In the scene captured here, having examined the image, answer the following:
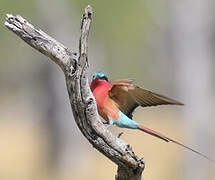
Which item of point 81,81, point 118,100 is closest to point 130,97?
point 118,100

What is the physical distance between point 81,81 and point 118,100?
42.4 inches

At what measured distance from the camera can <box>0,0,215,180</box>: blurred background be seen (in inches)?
376

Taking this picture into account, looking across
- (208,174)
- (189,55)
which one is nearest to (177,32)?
(189,55)

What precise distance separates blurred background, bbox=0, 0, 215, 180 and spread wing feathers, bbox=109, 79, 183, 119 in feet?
15.9

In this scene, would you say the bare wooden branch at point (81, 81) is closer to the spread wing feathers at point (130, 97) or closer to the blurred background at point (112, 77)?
the spread wing feathers at point (130, 97)

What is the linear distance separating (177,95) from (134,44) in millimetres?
8502

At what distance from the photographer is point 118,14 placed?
51.0ft

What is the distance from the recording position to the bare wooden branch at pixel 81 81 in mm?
3348

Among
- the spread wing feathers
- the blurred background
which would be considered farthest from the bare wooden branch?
the blurred background

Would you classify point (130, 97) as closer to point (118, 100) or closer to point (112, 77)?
point (118, 100)

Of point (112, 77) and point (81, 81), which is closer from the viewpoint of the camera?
point (81, 81)

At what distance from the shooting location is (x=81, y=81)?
11.3ft

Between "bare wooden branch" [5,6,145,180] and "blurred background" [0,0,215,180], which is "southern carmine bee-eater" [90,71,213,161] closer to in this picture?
"bare wooden branch" [5,6,145,180]

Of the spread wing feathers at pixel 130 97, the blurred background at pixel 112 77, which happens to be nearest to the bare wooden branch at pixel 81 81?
the spread wing feathers at pixel 130 97
